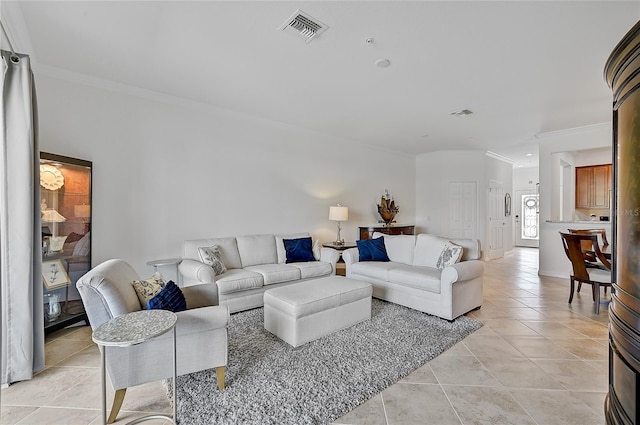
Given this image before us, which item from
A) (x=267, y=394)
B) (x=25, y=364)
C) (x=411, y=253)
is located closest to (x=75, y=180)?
(x=25, y=364)

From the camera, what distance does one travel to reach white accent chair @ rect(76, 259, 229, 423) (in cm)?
178

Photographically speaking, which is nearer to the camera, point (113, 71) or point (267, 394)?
point (267, 394)

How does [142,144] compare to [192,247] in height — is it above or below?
above

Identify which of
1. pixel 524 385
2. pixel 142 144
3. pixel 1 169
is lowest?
pixel 524 385

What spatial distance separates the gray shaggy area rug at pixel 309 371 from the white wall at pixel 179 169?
165cm

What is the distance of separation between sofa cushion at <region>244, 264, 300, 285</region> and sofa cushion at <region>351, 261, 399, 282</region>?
84 cm

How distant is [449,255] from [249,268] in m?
2.52

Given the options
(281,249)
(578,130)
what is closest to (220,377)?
(281,249)

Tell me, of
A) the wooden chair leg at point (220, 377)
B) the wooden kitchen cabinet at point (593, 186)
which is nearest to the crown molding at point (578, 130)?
the wooden kitchen cabinet at point (593, 186)

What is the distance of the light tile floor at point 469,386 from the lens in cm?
184

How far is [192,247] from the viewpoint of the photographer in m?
3.90

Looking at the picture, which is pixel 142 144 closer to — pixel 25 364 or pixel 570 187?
pixel 25 364

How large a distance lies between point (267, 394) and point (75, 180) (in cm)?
298

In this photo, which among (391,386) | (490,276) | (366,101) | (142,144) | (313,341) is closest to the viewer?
(391,386)
